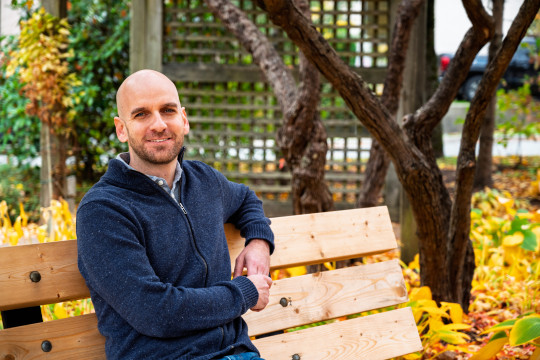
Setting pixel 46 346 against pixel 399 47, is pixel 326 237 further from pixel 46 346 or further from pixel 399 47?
pixel 399 47

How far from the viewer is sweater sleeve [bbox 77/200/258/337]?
1.66 m

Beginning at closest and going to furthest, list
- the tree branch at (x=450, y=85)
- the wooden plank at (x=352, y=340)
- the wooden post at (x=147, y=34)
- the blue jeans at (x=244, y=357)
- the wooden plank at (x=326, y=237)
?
1. the blue jeans at (x=244, y=357)
2. the wooden plank at (x=352, y=340)
3. the wooden plank at (x=326, y=237)
4. the tree branch at (x=450, y=85)
5. the wooden post at (x=147, y=34)

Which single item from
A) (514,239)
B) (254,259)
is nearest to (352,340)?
(254,259)

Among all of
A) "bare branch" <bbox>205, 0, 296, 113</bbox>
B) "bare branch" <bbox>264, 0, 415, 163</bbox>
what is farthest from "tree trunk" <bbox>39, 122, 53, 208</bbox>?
Answer: "bare branch" <bbox>264, 0, 415, 163</bbox>

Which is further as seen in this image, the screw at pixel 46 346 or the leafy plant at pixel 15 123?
the leafy plant at pixel 15 123

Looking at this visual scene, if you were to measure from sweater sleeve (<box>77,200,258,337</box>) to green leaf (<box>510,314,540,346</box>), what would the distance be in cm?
139

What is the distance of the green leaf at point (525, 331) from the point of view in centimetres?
241

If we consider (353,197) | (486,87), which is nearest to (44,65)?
(353,197)

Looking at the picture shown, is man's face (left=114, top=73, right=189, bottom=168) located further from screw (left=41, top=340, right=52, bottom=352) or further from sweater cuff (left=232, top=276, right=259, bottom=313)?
screw (left=41, top=340, right=52, bottom=352)

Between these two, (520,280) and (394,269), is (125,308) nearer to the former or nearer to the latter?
(394,269)

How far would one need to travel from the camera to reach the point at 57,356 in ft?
6.26

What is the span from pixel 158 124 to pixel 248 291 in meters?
0.61

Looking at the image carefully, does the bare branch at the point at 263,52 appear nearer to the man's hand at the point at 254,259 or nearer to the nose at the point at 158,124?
the man's hand at the point at 254,259

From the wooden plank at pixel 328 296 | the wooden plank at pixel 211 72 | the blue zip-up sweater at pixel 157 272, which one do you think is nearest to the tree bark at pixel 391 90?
the wooden plank at pixel 328 296
